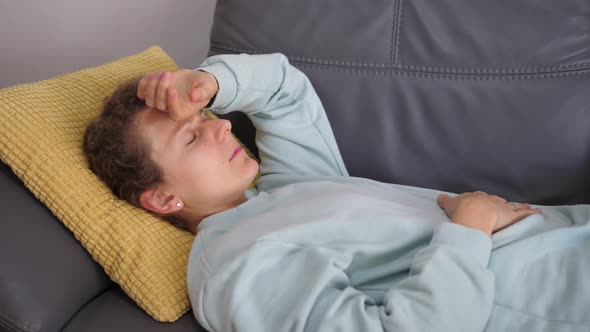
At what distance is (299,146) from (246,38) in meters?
0.27

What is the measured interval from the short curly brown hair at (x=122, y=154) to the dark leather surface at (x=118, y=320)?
21cm

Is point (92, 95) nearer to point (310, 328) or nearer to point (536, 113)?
point (310, 328)

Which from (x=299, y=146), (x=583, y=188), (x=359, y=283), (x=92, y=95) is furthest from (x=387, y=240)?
(x=92, y=95)

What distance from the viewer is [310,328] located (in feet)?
2.87

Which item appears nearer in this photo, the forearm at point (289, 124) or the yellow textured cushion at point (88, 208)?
the yellow textured cushion at point (88, 208)

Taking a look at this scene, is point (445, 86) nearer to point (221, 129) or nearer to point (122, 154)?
point (221, 129)

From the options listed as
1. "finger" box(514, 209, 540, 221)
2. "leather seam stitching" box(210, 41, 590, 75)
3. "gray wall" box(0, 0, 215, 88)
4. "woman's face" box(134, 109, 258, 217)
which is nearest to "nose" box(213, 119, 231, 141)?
"woman's face" box(134, 109, 258, 217)

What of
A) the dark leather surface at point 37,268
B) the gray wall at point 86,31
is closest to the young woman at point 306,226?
the dark leather surface at point 37,268

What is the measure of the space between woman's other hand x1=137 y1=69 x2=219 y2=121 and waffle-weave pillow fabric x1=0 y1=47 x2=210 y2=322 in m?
0.18

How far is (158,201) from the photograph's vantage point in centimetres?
113

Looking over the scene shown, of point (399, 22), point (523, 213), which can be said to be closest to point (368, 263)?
point (523, 213)

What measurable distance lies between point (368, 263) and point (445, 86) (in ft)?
1.41

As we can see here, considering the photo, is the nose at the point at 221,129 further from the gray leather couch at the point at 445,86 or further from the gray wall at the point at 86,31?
the gray wall at the point at 86,31

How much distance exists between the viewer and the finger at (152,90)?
1.04 m
